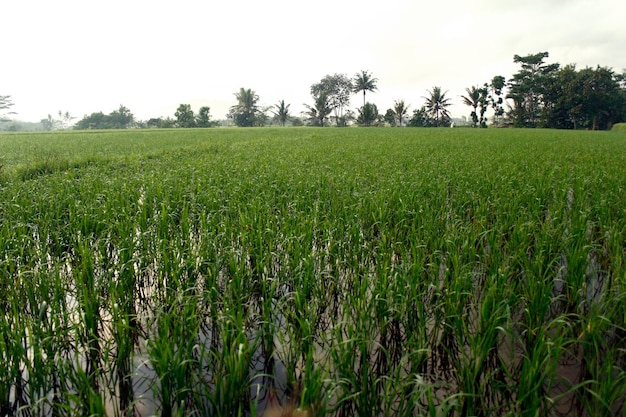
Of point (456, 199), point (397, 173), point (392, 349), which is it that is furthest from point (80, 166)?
point (392, 349)

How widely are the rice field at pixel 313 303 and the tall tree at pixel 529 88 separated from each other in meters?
46.3

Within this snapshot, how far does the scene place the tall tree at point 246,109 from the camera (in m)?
55.6

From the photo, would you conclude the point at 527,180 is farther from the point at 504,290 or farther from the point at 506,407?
the point at 506,407

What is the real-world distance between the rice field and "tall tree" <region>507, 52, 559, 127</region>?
152 feet

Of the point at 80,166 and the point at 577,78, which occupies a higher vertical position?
the point at 577,78

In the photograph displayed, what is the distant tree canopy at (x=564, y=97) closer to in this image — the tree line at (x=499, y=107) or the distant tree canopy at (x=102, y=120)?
the tree line at (x=499, y=107)

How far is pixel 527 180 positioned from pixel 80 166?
10509mm

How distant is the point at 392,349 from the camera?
7.93ft

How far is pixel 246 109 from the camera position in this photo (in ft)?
185

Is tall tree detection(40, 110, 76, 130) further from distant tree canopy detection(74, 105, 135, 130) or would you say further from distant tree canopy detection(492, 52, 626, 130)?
distant tree canopy detection(492, 52, 626, 130)

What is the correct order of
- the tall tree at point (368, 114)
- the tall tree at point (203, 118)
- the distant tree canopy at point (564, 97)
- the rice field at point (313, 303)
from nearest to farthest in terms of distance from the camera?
the rice field at point (313, 303)
the distant tree canopy at point (564, 97)
the tall tree at point (368, 114)
the tall tree at point (203, 118)

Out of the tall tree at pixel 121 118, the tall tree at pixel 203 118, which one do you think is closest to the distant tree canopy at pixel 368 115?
the tall tree at pixel 203 118

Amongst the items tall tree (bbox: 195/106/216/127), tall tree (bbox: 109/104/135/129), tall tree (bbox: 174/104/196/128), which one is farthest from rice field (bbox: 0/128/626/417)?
tall tree (bbox: 109/104/135/129)

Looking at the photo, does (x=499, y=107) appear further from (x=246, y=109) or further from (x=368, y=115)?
(x=246, y=109)
